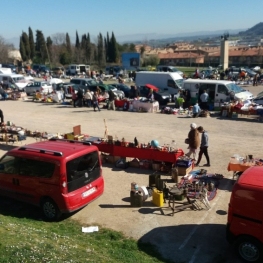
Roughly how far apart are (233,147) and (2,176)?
878cm

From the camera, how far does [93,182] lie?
8.72 meters

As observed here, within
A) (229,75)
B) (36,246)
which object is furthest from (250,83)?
(36,246)

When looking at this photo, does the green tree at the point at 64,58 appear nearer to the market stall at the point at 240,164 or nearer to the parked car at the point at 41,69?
the parked car at the point at 41,69

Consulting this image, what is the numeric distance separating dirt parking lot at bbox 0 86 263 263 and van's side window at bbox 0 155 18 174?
1.93 metres

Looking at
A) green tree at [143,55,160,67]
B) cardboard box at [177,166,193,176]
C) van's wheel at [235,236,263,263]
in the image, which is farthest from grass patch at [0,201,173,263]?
green tree at [143,55,160,67]

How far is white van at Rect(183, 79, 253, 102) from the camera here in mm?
22328

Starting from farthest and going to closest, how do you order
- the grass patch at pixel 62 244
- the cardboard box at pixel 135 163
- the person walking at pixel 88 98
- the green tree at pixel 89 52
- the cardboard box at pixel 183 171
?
the green tree at pixel 89 52
the person walking at pixel 88 98
the cardboard box at pixel 135 163
the cardboard box at pixel 183 171
the grass patch at pixel 62 244

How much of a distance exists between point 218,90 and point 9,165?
16.3 metres

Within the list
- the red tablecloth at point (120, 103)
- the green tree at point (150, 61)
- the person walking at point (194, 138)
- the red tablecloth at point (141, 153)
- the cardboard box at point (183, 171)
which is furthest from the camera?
the green tree at point (150, 61)

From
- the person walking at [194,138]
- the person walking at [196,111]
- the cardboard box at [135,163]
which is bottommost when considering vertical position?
the cardboard box at [135,163]

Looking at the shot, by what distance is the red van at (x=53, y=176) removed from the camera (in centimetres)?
808

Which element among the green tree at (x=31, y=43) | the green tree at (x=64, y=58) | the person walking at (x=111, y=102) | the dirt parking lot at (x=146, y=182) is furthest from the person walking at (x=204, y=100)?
the green tree at (x=31, y=43)

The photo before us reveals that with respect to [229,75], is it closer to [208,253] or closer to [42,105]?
[42,105]

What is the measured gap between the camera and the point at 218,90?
74.0 feet
